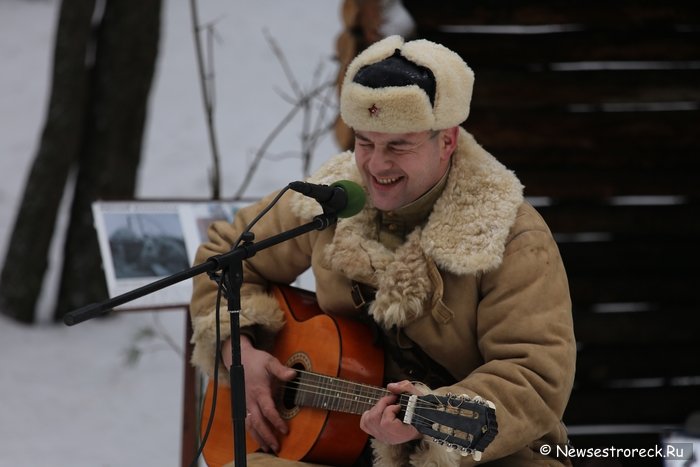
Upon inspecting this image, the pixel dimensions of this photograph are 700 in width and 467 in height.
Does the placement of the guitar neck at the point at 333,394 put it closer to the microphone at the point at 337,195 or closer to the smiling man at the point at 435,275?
the smiling man at the point at 435,275

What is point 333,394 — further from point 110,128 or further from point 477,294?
point 110,128

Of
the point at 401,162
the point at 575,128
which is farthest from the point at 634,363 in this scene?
the point at 401,162

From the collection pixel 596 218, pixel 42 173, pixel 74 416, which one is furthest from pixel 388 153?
pixel 42 173

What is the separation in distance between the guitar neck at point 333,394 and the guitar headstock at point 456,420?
0.27 metres

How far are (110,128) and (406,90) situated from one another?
12.9ft

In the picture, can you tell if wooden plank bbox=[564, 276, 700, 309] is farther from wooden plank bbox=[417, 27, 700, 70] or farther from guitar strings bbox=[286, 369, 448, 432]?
guitar strings bbox=[286, 369, 448, 432]

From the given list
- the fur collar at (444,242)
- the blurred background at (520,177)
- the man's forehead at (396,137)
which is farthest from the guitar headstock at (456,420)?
the blurred background at (520,177)

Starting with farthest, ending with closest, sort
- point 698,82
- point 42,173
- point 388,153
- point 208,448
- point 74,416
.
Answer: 1. point 42,173
2. point 74,416
3. point 698,82
4. point 208,448
5. point 388,153

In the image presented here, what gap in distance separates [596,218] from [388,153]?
8.93 ft

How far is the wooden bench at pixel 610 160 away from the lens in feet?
16.2

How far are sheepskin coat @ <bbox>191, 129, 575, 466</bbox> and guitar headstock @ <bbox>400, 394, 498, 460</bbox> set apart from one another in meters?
0.12

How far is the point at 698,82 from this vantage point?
5.08 m

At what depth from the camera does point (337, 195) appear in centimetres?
249

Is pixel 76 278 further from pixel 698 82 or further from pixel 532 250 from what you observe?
pixel 532 250
